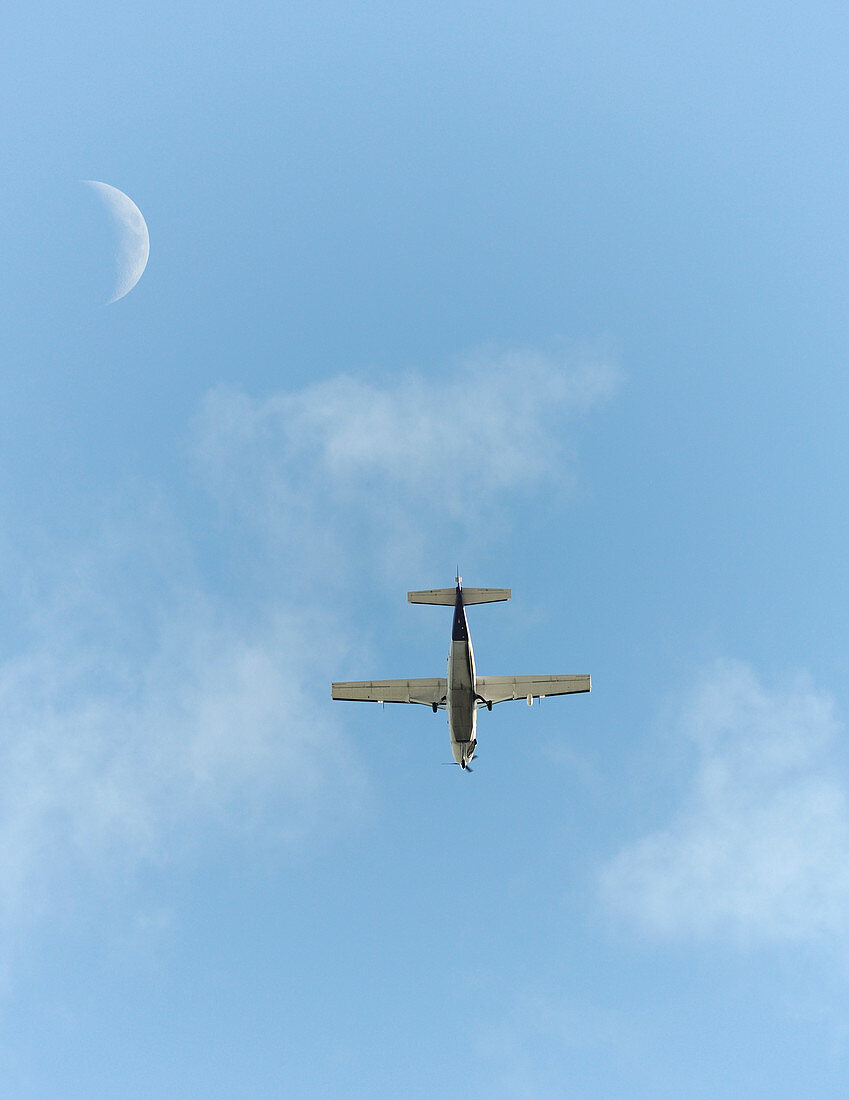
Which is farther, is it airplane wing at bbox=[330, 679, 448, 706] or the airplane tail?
airplane wing at bbox=[330, 679, 448, 706]

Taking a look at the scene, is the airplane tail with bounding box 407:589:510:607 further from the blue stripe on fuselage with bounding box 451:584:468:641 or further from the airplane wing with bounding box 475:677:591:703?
the airplane wing with bounding box 475:677:591:703

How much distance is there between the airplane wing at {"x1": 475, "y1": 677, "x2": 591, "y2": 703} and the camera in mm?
69500

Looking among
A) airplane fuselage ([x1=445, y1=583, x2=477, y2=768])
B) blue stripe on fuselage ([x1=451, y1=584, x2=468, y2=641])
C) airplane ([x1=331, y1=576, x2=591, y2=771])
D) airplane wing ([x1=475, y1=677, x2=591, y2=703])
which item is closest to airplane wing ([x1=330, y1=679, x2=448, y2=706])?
airplane ([x1=331, y1=576, x2=591, y2=771])

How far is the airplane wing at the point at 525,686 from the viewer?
69500 mm

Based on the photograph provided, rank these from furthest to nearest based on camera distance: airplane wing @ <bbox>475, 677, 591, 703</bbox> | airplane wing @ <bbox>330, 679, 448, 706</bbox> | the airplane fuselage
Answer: airplane wing @ <bbox>330, 679, 448, 706</bbox>, airplane wing @ <bbox>475, 677, 591, 703</bbox>, the airplane fuselage

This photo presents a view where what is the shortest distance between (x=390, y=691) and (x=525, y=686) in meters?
11.8

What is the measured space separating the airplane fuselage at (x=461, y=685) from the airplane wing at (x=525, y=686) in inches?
210

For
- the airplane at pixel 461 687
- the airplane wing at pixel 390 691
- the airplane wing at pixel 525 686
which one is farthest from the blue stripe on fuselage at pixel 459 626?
the airplane wing at pixel 390 691

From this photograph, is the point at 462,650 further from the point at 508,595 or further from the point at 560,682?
Result: the point at 560,682

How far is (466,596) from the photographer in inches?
2581

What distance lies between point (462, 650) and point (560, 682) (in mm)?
12705

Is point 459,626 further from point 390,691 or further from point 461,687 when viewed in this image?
point 390,691

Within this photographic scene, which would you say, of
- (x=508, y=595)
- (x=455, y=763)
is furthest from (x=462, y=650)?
(x=455, y=763)

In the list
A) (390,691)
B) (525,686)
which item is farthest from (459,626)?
(390,691)
